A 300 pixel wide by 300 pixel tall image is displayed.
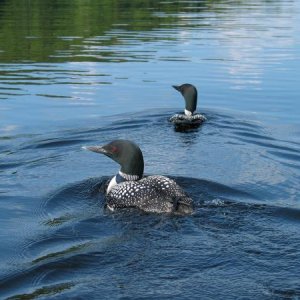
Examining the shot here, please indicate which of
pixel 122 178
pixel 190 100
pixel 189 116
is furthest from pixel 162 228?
pixel 190 100

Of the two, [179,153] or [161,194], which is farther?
[179,153]

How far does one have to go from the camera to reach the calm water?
27.1ft

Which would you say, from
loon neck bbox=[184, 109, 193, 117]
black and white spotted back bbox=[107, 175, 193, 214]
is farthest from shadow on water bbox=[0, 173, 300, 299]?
loon neck bbox=[184, 109, 193, 117]

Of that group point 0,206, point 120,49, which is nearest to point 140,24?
point 120,49

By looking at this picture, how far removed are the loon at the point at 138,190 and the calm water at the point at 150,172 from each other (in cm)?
21

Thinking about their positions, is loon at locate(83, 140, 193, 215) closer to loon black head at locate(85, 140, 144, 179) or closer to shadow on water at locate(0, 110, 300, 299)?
loon black head at locate(85, 140, 144, 179)

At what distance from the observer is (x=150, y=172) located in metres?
13.0

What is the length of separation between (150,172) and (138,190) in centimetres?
234

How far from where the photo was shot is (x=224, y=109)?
19422 millimetres

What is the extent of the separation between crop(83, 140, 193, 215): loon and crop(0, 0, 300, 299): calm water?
209 millimetres

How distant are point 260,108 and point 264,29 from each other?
25.6m

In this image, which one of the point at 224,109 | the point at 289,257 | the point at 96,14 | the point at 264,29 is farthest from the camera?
the point at 96,14

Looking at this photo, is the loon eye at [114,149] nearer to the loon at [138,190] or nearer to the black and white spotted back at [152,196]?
the loon at [138,190]

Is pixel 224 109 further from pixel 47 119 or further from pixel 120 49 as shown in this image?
pixel 120 49
